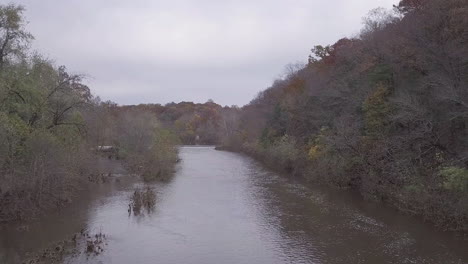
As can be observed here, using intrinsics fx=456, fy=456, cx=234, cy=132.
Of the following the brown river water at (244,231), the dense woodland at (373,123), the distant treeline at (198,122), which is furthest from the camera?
the distant treeline at (198,122)

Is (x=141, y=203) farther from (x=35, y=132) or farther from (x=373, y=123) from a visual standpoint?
(x=373, y=123)

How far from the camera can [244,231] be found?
2183 cm

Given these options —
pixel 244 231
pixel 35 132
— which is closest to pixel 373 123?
pixel 244 231

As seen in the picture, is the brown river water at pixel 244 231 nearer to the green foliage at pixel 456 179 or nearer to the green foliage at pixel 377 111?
the green foliage at pixel 456 179

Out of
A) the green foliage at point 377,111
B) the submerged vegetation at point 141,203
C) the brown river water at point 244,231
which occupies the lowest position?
the brown river water at point 244,231

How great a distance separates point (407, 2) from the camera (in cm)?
3431

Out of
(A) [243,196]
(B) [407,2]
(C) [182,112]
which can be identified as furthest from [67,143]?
(C) [182,112]

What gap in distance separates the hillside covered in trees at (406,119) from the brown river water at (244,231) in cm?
158

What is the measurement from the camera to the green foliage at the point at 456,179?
2047cm

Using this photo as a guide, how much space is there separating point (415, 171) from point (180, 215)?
13478 mm

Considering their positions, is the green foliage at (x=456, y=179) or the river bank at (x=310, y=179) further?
the river bank at (x=310, y=179)

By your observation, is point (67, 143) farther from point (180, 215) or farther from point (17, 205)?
point (180, 215)

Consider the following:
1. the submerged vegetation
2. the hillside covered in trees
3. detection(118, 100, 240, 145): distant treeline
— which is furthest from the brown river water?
detection(118, 100, 240, 145): distant treeline

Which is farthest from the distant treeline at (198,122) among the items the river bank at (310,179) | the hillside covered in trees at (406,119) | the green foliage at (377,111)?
the green foliage at (377,111)
